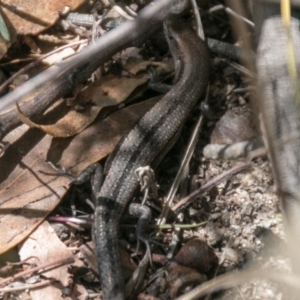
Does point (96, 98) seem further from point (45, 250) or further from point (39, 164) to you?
point (45, 250)

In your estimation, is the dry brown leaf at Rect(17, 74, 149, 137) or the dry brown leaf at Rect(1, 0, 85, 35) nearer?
the dry brown leaf at Rect(17, 74, 149, 137)

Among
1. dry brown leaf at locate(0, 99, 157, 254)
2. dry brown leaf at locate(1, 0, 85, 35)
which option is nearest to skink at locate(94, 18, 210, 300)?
dry brown leaf at locate(0, 99, 157, 254)

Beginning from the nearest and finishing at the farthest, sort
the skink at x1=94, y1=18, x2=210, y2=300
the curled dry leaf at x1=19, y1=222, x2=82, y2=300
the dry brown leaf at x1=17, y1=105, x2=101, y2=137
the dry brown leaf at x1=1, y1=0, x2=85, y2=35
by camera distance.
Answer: the skink at x1=94, y1=18, x2=210, y2=300, the curled dry leaf at x1=19, y1=222, x2=82, y2=300, the dry brown leaf at x1=17, y1=105, x2=101, y2=137, the dry brown leaf at x1=1, y1=0, x2=85, y2=35

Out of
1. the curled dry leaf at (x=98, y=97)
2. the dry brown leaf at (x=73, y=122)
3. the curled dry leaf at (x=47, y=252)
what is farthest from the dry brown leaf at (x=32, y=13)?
the curled dry leaf at (x=47, y=252)

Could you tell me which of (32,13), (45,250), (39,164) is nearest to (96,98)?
(39,164)

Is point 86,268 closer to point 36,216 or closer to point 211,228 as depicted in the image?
point 36,216

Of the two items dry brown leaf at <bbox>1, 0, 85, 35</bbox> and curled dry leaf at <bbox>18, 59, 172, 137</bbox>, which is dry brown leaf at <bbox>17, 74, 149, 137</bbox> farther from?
dry brown leaf at <bbox>1, 0, 85, 35</bbox>
